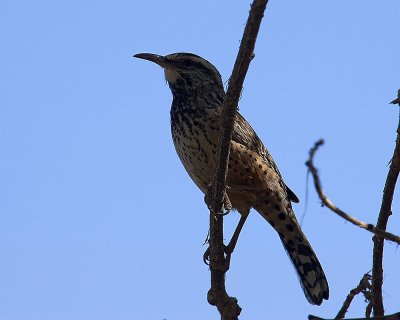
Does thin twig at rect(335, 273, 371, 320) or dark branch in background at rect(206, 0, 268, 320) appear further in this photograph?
thin twig at rect(335, 273, 371, 320)

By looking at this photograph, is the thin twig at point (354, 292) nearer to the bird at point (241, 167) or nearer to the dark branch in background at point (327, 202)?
the dark branch in background at point (327, 202)

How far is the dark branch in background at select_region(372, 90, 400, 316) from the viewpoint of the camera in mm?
3508

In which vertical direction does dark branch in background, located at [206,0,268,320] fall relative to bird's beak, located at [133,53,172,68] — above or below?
below

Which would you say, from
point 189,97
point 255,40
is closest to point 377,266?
point 255,40

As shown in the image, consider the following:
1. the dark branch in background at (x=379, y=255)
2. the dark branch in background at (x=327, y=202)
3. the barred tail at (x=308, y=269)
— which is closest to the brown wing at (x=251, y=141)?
the barred tail at (x=308, y=269)

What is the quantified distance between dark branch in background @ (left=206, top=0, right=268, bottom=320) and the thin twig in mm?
853

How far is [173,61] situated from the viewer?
20.5 feet

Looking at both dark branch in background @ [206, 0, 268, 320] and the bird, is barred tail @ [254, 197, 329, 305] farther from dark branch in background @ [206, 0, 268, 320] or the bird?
dark branch in background @ [206, 0, 268, 320]

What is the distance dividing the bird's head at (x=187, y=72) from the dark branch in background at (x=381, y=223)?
8.61ft

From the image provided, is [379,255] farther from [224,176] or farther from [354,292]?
[224,176]

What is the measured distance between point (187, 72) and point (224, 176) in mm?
2384

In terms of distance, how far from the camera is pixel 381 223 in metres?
3.61


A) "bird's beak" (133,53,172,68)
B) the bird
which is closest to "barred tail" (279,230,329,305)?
the bird

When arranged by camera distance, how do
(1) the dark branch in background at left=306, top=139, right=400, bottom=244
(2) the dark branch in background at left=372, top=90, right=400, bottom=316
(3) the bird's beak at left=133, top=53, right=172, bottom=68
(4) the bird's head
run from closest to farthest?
1. (1) the dark branch in background at left=306, top=139, right=400, bottom=244
2. (2) the dark branch in background at left=372, top=90, right=400, bottom=316
3. (4) the bird's head
4. (3) the bird's beak at left=133, top=53, right=172, bottom=68
